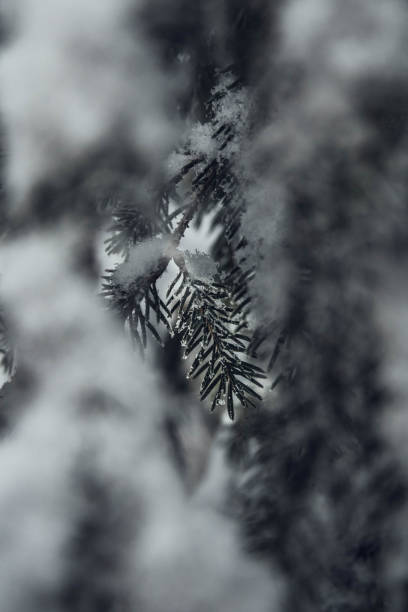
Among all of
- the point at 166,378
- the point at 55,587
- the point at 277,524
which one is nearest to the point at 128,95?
the point at 166,378

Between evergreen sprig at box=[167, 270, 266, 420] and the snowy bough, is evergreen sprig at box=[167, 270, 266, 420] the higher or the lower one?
the lower one

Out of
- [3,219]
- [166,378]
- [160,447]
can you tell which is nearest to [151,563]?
[160,447]

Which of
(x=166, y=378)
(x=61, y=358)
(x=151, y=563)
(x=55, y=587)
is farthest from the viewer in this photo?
(x=151, y=563)

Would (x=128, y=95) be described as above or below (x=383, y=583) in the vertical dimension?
above

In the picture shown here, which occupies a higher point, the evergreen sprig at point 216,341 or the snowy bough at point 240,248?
the snowy bough at point 240,248

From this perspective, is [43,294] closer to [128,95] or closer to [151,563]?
[128,95]

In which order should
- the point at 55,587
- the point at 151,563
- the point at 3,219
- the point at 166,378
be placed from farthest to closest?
the point at 151,563
the point at 55,587
the point at 166,378
the point at 3,219

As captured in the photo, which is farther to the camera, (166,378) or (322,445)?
(166,378)

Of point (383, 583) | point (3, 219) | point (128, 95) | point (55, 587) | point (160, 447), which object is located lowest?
point (55, 587)
